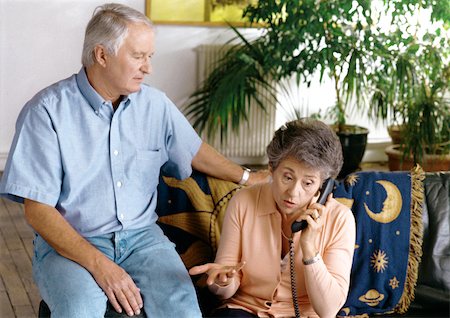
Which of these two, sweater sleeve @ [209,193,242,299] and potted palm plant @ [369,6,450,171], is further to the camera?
potted palm plant @ [369,6,450,171]

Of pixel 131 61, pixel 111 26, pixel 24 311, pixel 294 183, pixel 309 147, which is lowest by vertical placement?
pixel 24 311

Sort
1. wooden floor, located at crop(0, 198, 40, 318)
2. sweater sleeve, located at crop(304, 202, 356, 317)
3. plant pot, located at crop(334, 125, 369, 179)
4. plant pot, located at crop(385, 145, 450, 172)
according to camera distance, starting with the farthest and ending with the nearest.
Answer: plant pot, located at crop(334, 125, 369, 179)
plant pot, located at crop(385, 145, 450, 172)
wooden floor, located at crop(0, 198, 40, 318)
sweater sleeve, located at crop(304, 202, 356, 317)

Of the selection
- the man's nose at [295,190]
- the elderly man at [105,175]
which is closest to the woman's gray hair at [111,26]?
the elderly man at [105,175]

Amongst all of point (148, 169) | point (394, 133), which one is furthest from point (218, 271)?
point (394, 133)

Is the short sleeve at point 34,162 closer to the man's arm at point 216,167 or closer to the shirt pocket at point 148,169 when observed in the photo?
the shirt pocket at point 148,169

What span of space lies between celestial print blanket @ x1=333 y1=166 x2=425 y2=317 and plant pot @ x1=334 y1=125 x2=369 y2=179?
3.43 metres

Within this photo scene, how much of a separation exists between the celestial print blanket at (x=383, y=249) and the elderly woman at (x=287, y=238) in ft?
0.73

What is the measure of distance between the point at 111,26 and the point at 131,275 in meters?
0.74

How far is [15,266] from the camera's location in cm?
432

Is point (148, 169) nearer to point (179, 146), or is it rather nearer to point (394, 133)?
point (179, 146)

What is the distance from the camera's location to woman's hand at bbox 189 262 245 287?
2369mm

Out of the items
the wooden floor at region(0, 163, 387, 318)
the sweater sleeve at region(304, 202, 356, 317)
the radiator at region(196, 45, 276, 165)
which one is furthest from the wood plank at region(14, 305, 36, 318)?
the radiator at region(196, 45, 276, 165)

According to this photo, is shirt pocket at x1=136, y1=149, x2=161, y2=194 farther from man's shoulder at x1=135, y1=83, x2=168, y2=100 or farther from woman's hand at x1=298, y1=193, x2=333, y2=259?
woman's hand at x1=298, y1=193, x2=333, y2=259

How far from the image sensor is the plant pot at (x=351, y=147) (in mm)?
6191
